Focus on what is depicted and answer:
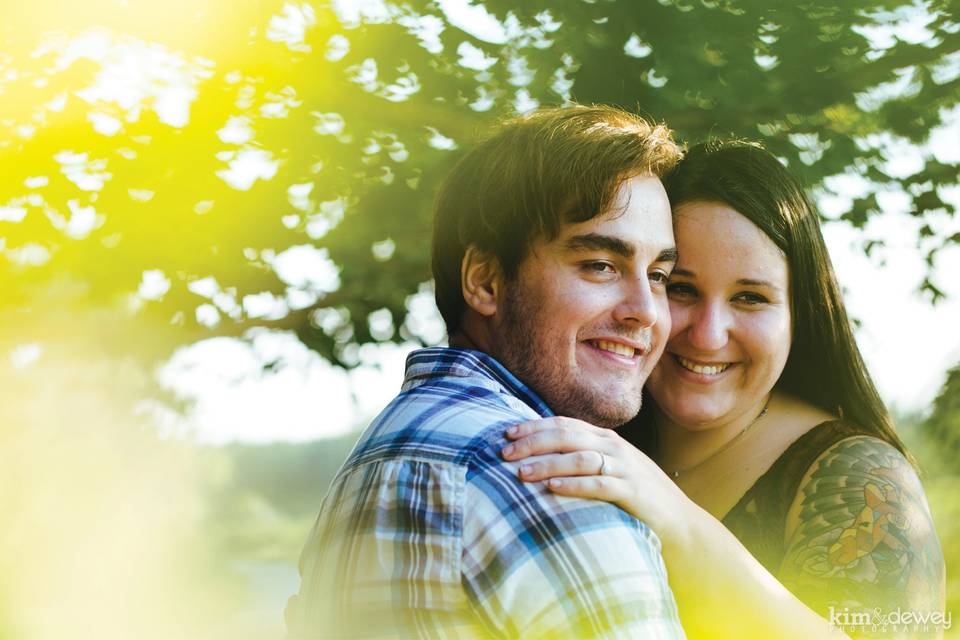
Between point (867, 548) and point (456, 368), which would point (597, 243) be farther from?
point (867, 548)

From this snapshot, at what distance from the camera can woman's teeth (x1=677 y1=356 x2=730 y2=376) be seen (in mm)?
3059

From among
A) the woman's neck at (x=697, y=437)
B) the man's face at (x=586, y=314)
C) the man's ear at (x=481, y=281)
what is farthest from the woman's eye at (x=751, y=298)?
the man's ear at (x=481, y=281)

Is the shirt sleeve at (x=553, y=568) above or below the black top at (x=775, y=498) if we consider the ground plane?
above

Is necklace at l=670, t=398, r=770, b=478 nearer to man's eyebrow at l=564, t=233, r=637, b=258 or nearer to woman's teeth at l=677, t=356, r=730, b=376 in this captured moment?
woman's teeth at l=677, t=356, r=730, b=376

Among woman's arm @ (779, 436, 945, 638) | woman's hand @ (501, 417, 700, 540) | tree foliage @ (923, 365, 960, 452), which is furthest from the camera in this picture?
tree foliage @ (923, 365, 960, 452)

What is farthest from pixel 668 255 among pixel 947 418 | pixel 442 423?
pixel 947 418

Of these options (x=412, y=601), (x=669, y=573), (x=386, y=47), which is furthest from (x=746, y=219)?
(x=386, y=47)

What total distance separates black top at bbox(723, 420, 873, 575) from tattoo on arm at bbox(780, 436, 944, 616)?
6 cm

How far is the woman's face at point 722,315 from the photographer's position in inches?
116

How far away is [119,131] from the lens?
4711 mm

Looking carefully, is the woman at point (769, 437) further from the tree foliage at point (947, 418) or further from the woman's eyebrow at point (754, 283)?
the tree foliage at point (947, 418)

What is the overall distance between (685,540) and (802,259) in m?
A: 1.17

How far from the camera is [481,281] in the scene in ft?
8.97

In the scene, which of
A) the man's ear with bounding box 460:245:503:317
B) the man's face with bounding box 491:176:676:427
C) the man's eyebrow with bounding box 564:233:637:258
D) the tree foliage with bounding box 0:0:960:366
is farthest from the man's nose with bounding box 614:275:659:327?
the tree foliage with bounding box 0:0:960:366
